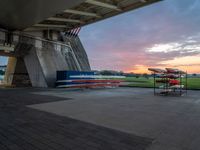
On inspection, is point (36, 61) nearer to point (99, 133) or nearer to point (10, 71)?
point (10, 71)

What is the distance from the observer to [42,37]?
1775cm

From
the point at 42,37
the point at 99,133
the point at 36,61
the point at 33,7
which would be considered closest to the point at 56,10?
the point at 33,7

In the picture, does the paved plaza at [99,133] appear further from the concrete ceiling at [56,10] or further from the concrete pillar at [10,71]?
the concrete pillar at [10,71]

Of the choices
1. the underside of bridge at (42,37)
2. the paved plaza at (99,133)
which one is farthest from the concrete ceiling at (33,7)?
the paved plaza at (99,133)

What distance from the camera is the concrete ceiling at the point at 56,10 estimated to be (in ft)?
27.3

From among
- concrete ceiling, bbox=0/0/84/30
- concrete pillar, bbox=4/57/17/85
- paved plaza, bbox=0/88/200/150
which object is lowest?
paved plaza, bbox=0/88/200/150

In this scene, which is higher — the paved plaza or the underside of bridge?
the underside of bridge

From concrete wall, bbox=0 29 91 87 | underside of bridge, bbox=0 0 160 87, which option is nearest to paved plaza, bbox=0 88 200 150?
underside of bridge, bbox=0 0 160 87

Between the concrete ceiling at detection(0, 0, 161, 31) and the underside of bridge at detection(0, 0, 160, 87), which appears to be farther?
the underside of bridge at detection(0, 0, 160, 87)

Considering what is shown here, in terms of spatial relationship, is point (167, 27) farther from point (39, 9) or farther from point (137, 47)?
point (39, 9)

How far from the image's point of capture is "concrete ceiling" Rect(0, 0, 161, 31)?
327 inches

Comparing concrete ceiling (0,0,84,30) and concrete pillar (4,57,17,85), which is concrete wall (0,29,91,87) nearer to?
concrete pillar (4,57,17,85)

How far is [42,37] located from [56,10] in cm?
938

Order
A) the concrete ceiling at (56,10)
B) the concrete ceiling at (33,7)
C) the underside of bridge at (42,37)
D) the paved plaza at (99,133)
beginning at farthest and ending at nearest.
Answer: the underside of bridge at (42,37) < the concrete ceiling at (56,10) < the concrete ceiling at (33,7) < the paved plaza at (99,133)
